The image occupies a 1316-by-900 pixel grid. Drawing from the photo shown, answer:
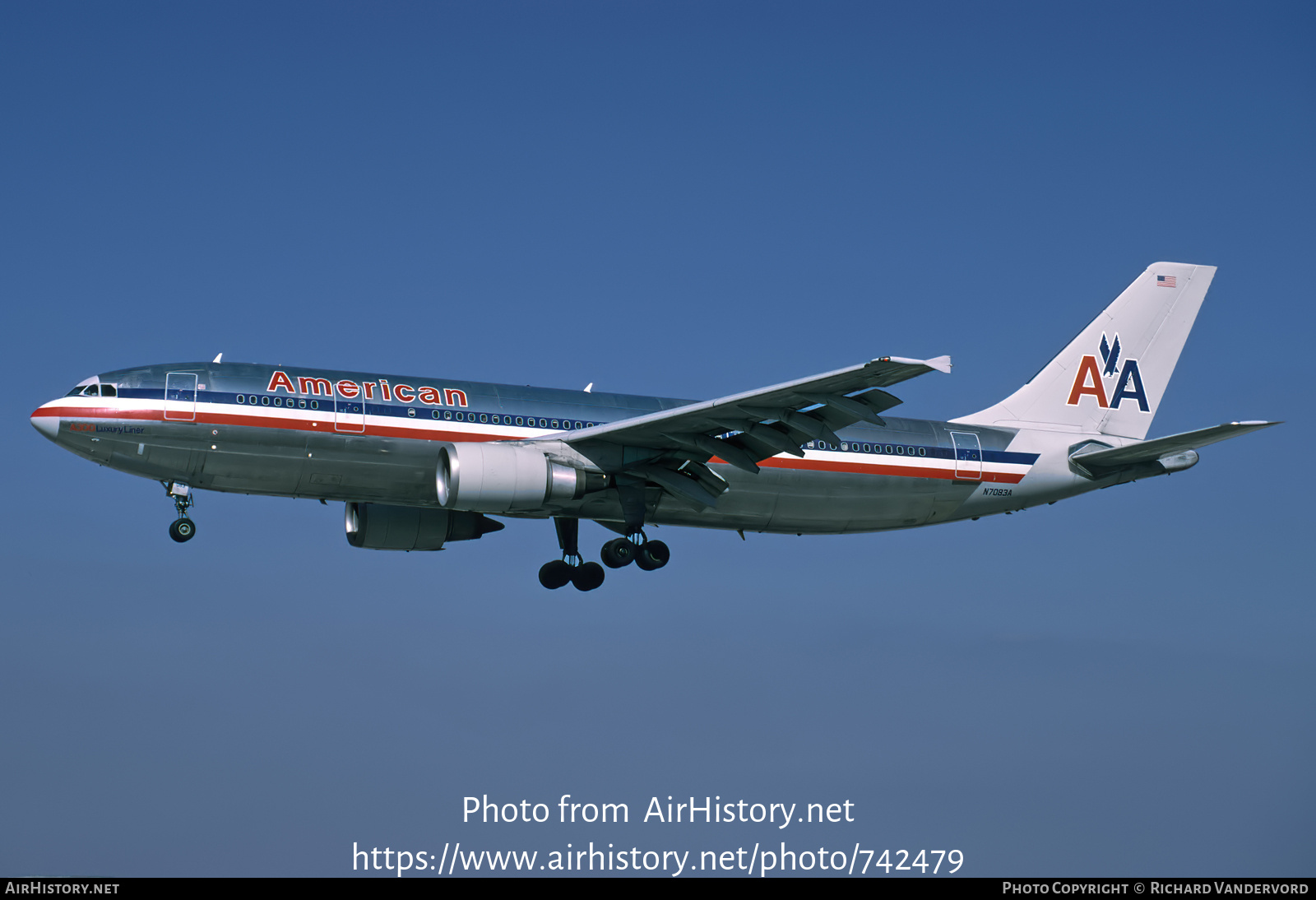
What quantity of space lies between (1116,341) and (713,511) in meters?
14.0

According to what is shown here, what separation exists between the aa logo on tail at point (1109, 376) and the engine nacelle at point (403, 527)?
17394 millimetres

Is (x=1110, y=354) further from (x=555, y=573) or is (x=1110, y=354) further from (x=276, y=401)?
(x=276, y=401)

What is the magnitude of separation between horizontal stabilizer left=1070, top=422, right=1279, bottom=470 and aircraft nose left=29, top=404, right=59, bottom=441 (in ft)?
83.6

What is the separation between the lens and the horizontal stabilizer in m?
33.6

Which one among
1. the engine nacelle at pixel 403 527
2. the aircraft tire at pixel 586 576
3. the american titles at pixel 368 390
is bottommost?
the aircraft tire at pixel 586 576

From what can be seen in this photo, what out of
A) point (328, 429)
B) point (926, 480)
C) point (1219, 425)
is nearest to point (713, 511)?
point (926, 480)

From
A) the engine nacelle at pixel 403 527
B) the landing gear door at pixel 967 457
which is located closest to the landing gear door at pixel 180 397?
the engine nacelle at pixel 403 527

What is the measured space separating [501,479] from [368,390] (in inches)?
159

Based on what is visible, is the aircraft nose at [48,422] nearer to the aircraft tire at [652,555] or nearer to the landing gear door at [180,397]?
the landing gear door at [180,397]

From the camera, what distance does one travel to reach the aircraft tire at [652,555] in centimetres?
3812

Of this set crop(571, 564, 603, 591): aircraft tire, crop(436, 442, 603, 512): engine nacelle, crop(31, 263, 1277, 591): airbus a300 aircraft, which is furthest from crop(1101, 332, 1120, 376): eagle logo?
crop(436, 442, 603, 512): engine nacelle

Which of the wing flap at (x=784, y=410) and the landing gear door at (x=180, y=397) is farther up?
the landing gear door at (x=180, y=397)

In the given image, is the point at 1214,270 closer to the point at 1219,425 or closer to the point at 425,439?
the point at 1219,425

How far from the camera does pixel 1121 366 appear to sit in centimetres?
4284
